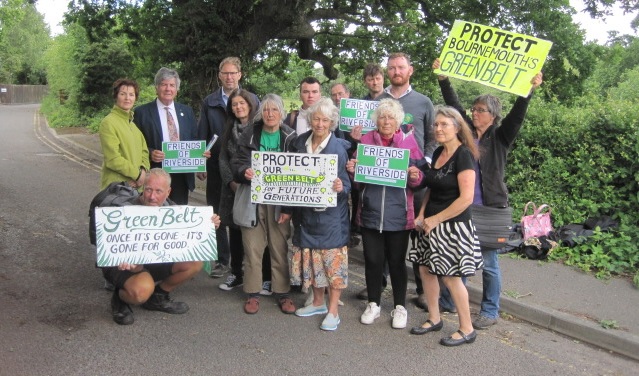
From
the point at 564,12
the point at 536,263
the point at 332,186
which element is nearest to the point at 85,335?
the point at 332,186

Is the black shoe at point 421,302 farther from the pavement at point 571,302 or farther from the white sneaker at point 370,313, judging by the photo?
the pavement at point 571,302

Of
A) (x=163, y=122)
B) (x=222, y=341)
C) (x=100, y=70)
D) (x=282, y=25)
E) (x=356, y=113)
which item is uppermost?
(x=282, y=25)

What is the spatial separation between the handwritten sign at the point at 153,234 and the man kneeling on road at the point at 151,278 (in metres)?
0.10

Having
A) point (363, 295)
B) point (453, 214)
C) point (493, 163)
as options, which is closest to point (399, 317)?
point (363, 295)

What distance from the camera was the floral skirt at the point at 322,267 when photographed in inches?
191

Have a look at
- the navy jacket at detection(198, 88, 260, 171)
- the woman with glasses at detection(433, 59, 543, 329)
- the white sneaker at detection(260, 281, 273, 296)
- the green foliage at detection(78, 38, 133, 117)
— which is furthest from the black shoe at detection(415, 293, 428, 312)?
the green foliage at detection(78, 38, 133, 117)

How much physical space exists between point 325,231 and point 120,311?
1890 mm

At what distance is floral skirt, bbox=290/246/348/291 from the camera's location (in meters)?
4.86

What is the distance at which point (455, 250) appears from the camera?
14.7 ft

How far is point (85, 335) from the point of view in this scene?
457 cm

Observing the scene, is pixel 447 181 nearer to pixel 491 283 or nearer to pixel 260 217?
pixel 491 283

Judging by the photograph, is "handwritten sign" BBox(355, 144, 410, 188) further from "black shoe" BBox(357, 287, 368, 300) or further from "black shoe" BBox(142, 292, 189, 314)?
"black shoe" BBox(142, 292, 189, 314)

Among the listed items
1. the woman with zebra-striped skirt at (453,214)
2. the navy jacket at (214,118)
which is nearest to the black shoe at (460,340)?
the woman with zebra-striped skirt at (453,214)

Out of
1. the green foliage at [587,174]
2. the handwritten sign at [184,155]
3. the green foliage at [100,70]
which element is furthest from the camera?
the green foliage at [100,70]
